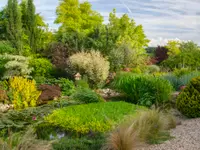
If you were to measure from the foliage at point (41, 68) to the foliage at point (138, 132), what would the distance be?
1199cm

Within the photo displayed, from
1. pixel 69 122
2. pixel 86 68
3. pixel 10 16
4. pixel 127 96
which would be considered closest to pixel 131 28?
pixel 10 16

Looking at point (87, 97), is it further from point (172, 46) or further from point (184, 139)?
point (172, 46)

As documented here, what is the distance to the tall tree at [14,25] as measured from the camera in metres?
21.6

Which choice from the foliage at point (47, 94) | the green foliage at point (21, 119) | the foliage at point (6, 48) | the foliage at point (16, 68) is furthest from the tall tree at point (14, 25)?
the green foliage at point (21, 119)

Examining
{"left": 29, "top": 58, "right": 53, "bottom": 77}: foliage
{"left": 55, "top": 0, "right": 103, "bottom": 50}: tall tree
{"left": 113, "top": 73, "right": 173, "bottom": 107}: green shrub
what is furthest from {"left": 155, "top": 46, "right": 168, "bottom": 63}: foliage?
{"left": 113, "top": 73, "right": 173, "bottom": 107}: green shrub

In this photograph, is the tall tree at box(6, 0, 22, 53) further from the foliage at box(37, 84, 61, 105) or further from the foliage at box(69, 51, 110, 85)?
the foliage at box(37, 84, 61, 105)

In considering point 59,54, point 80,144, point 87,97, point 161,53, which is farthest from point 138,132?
point 161,53

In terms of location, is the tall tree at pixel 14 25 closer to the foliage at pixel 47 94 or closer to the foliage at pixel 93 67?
the foliage at pixel 93 67

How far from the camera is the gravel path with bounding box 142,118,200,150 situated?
18.9 ft

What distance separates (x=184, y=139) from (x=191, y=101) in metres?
2.73

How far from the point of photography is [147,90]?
10570mm

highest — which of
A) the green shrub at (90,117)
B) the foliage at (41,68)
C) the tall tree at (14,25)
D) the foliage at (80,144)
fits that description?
the tall tree at (14,25)

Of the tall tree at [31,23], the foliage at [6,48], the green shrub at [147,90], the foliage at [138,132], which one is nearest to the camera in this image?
the foliage at [138,132]

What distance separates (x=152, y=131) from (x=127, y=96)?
17.6ft
